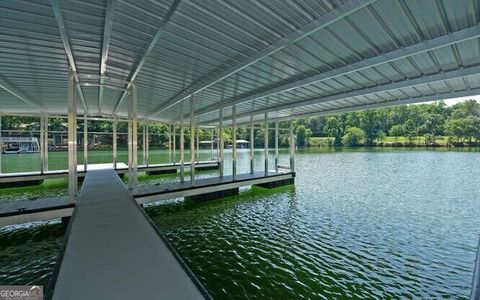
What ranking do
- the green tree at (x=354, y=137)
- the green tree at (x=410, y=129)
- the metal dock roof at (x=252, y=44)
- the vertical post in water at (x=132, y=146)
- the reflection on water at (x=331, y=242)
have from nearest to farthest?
the metal dock roof at (x=252, y=44), the reflection on water at (x=331, y=242), the vertical post in water at (x=132, y=146), the green tree at (x=410, y=129), the green tree at (x=354, y=137)

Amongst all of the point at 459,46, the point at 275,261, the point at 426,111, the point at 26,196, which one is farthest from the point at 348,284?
the point at 426,111

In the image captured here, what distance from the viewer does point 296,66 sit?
6.55 meters

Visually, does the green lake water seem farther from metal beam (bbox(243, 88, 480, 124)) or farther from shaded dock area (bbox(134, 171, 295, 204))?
metal beam (bbox(243, 88, 480, 124))

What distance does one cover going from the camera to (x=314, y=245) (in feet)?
20.8

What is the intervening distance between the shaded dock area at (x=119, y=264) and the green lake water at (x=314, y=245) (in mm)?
1245

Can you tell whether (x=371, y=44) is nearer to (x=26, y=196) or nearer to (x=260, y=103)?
(x=260, y=103)

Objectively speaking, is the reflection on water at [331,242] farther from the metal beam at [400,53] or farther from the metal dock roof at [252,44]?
the metal beam at [400,53]

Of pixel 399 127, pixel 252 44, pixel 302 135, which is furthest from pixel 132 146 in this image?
pixel 399 127

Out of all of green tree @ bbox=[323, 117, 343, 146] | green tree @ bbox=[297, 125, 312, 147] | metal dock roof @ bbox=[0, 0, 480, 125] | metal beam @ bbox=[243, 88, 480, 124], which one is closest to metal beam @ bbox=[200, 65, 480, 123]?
metal dock roof @ bbox=[0, 0, 480, 125]

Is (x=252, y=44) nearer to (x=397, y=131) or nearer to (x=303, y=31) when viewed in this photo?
(x=303, y=31)

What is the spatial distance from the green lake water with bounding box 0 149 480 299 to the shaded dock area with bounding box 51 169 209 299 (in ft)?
4.09

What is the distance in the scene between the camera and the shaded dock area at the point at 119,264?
110 inches

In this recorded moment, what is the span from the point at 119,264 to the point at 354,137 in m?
68.9

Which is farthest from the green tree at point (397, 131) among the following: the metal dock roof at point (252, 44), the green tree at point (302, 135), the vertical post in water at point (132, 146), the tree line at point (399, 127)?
the vertical post in water at point (132, 146)
